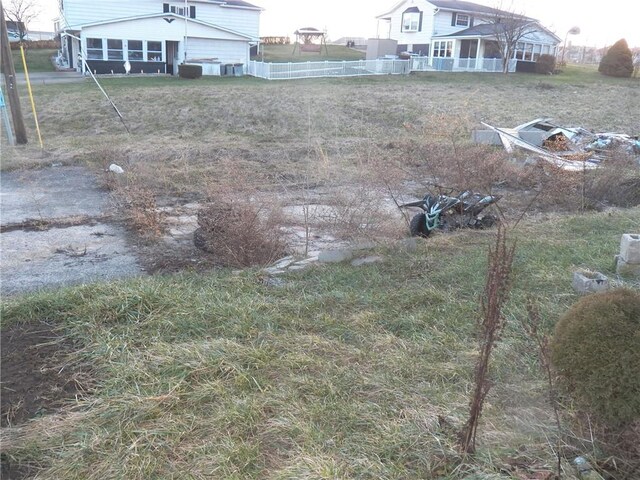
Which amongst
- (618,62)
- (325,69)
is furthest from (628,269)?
(618,62)

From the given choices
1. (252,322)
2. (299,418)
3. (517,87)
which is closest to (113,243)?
(252,322)

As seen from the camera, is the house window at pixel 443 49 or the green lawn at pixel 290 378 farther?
the house window at pixel 443 49

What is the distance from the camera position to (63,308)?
15.4ft

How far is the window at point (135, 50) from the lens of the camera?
33859 millimetres

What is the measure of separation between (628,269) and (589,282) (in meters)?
0.93

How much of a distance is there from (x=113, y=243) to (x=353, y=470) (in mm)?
6104

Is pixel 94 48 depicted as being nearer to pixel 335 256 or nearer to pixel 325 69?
pixel 325 69

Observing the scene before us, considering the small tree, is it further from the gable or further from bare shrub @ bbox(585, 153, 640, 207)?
bare shrub @ bbox(585, 153, 640, 207)

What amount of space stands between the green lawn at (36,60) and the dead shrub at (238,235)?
32242 millimetres

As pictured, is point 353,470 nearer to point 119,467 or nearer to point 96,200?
point 119,467

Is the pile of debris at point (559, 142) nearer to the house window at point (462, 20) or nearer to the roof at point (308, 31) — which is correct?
the house window at point (462, 20)

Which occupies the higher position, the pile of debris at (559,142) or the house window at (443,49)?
the house window at (443,49)

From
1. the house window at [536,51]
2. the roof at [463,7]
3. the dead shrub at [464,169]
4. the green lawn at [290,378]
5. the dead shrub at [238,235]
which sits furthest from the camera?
the house window at [536,51]

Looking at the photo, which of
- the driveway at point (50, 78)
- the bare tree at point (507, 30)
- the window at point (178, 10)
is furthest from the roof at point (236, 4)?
the bare tree at point (507, 30)
